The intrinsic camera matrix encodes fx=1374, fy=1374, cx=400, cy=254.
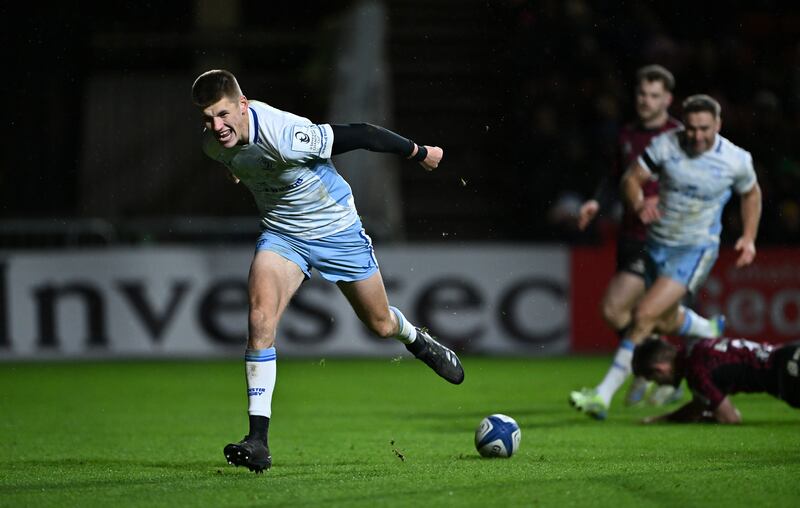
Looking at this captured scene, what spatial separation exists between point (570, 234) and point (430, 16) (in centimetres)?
522

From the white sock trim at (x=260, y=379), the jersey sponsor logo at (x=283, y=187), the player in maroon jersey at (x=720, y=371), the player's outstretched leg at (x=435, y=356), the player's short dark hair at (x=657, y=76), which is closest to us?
the white sock trim at (x=260, y=379)

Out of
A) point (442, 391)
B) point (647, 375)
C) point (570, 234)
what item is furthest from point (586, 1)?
point (647, 375)

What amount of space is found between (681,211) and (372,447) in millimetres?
3070

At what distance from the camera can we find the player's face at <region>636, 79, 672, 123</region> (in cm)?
994

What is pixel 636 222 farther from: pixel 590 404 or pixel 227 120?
pixel 227 120

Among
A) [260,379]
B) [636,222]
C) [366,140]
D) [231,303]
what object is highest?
[366,140]

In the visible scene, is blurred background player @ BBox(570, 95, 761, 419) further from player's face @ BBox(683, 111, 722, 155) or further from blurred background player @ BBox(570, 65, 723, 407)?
blurred background player @ BBox(570, 65, 723, 407)

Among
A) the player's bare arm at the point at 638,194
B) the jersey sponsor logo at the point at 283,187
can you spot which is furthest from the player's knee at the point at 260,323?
the player's bare arm at the point at 638,194

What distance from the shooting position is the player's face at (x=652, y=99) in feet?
32.6

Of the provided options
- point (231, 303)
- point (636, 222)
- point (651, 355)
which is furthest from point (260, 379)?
point (231, 303)

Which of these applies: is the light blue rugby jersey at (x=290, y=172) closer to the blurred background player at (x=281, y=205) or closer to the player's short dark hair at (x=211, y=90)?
the blurred background player at (x=281, y=205)

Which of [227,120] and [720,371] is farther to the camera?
[720,371]

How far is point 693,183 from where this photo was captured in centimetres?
935

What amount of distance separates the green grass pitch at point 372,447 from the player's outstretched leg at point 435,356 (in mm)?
394
